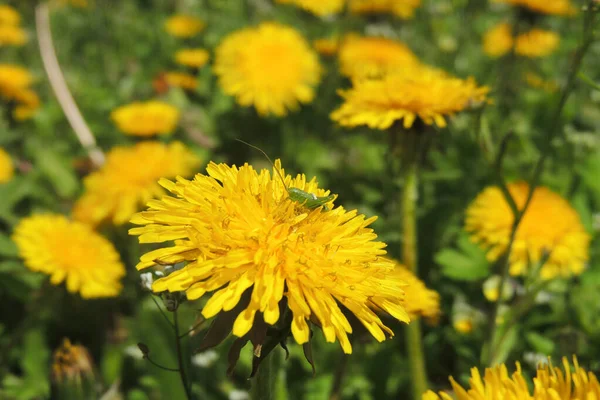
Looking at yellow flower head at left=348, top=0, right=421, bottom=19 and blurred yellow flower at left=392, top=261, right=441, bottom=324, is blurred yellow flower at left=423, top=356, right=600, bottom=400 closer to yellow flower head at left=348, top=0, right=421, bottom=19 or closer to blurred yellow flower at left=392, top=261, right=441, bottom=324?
blurred yellow flower at left=392, top=261, right=441, bottom=324

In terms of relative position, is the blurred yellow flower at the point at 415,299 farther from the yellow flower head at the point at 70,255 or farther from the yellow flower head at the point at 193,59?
the yellow flower head at the point at 193,59

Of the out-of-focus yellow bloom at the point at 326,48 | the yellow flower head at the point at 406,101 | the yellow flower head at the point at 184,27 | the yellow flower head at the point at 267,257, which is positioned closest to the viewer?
the yellow flower head at the point at 267,257

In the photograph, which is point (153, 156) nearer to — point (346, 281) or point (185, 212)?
point (185, 212)

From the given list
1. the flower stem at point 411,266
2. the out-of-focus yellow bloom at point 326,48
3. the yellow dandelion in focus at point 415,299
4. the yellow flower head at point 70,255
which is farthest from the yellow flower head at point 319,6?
the yellow dandelion in focus at point 415,299

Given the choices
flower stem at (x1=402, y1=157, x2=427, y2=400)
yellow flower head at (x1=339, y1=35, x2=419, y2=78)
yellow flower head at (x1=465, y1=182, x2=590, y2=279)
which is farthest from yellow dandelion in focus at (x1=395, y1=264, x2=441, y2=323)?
yellow flower head at (x1=339, y1=35, x2=419, y2=78)

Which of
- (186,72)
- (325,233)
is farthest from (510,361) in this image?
(186,72)

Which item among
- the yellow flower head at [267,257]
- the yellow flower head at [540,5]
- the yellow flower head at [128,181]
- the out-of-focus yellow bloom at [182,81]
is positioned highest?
the yellow flower head at [540,5]

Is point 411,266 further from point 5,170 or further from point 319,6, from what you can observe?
point 319,6

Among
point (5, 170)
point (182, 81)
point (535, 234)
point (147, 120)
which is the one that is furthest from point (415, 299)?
point (182, 81)
